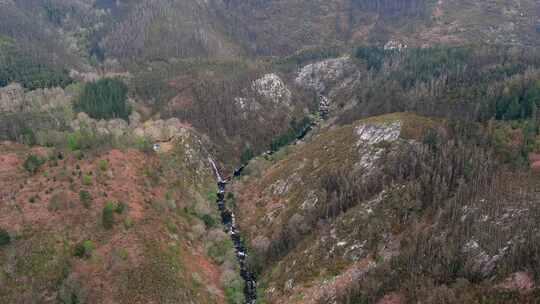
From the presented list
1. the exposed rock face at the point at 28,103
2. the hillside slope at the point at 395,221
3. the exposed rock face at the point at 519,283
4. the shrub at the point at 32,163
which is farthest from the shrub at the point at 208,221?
the exposed rock face at the point at 519,283

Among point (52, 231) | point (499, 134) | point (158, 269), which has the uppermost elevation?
point (499, 134)

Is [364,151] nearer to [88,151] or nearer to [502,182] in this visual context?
[502,182]

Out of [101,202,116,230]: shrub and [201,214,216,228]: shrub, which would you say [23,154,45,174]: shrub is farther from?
[201,214,216,228]: shrub

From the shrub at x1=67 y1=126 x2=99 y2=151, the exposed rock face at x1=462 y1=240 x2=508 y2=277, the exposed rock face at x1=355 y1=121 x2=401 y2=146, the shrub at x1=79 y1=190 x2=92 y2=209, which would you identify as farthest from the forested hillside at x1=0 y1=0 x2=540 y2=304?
the exposed rock face at x1=355 y1=121 x2=401 y2=146

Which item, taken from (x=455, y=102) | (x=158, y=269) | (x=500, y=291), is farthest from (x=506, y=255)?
(x=455, y=102)

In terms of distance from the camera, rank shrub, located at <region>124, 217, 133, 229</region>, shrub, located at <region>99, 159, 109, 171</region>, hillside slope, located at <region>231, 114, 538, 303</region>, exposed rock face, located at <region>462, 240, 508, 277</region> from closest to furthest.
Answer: exposed rock face, located at <region>462, 240, 508, 277</region>
hillside slope, located at <region>231, 114, 538, 303</region>
shrub, located at <region>124, 217, 133, 229</region>
shrub, located at <region>99, 159, 109, 171</region>
